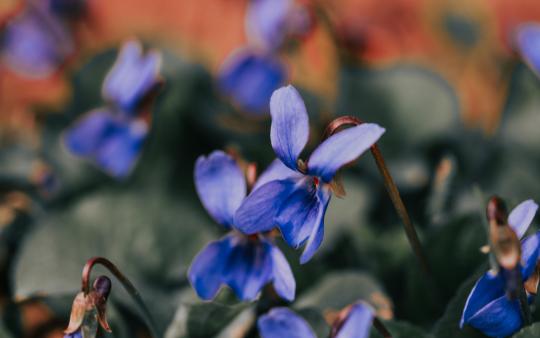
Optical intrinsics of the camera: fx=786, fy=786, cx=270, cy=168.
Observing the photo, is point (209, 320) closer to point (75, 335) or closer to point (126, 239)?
point (75, 335)

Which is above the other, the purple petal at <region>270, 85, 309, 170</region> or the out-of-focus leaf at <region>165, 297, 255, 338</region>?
the purple petal at <region>270, 85, 309, 170</region>

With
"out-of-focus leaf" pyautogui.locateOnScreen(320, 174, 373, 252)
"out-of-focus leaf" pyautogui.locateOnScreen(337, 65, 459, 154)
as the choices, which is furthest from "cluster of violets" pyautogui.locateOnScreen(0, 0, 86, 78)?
"out-of-focus leaf" pyautogui.locateOnScreen(320, 174, 373, 252)

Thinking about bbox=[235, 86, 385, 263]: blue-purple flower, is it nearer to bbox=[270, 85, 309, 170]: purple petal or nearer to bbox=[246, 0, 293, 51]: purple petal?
bbox=[270, 85, 309, 170]: purple petal

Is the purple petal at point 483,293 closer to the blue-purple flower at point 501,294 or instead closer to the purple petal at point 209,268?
the blue-purple flower at point 501,294

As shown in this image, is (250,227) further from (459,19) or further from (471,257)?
(459,19)

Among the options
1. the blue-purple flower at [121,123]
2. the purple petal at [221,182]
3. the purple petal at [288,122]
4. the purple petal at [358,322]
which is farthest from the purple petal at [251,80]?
the purple petal at [358,322]

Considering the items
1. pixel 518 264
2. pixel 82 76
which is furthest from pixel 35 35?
pixel 518 264

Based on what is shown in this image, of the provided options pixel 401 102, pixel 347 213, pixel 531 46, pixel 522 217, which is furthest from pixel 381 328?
pixel 401 102

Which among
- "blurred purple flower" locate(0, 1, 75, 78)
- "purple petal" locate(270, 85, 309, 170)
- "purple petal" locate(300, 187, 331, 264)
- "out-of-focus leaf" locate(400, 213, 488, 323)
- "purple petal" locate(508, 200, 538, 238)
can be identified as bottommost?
"out-of-focus leaf" locate(400, 213, 488, 323)
